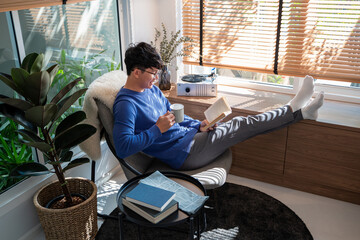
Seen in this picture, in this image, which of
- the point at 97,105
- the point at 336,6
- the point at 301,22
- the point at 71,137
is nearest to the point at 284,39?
the point at 301,22

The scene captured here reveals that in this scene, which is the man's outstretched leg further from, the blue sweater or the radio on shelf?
the radio on shelf

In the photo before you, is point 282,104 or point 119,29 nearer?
point 282,104

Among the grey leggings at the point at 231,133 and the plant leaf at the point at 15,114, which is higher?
the plant leaf at the point at 15,114

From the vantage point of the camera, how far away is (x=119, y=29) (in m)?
2.96

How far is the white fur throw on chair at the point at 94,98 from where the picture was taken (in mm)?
2164

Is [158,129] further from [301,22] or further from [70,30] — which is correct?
[301,22]

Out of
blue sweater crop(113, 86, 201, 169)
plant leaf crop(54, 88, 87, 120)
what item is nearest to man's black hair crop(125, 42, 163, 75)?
blue sweater crop(113, 86, 201, 169)

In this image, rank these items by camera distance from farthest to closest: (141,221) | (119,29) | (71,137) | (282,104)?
1. (119,29)
2. (282,104)
3. (71,137)
4. (141,221)

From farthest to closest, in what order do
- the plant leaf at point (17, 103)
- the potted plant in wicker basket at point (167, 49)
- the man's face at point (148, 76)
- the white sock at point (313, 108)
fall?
the potted plant in wicker basket at point (167, 49) < the white sock at point (313, 108) < the man's face at point (148, 76) < the plant leaf at point (17, 103)

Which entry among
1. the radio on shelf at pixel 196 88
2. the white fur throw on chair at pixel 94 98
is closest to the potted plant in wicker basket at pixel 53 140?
the white fur throw on chair at pixel 94 98

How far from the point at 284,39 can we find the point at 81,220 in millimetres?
1921

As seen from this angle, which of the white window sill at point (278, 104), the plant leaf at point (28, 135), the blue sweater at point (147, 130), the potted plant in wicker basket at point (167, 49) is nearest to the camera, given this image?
the plant leaf at point (28, 135)

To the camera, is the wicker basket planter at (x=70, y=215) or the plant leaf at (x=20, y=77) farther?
the wicker basket planter at (x=70, y=215)

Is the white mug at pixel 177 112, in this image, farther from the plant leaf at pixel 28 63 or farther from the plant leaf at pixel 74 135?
the plant leaf at pixel 28 63
